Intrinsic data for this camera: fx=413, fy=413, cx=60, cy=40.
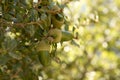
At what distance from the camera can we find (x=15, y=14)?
4.52ft

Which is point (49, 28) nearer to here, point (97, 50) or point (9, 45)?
point (9, 45)

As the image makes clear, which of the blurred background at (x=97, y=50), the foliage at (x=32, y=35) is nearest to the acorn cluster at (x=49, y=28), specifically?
the foliage at (x=32, y=35)

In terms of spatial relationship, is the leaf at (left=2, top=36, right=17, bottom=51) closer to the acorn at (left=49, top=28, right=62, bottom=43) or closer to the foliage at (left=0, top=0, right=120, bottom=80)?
the foliage at (left=0, top=0, right=120, bottom=80)

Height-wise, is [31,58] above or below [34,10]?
below

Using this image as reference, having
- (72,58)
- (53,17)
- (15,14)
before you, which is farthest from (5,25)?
(72,58)

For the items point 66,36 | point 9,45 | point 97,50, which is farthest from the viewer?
point 97,50

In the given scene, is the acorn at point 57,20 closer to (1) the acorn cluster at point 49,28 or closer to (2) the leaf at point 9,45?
(1) the acorn cluster at point 49,28

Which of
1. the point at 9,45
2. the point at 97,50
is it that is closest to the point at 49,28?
the point at 9,45

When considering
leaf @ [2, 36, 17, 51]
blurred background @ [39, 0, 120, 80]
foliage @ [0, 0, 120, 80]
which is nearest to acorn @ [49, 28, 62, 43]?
foliage @ [0, 0, 120, 80]

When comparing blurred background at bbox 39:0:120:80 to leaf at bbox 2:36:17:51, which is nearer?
leaf at bbox 2:36:17:51

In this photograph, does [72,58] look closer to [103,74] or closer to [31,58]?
[103,74]

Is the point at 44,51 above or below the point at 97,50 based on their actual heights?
above

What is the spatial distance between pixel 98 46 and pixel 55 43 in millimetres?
2479

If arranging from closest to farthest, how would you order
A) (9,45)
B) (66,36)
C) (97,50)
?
(9,45), (66,36), (97,50)
